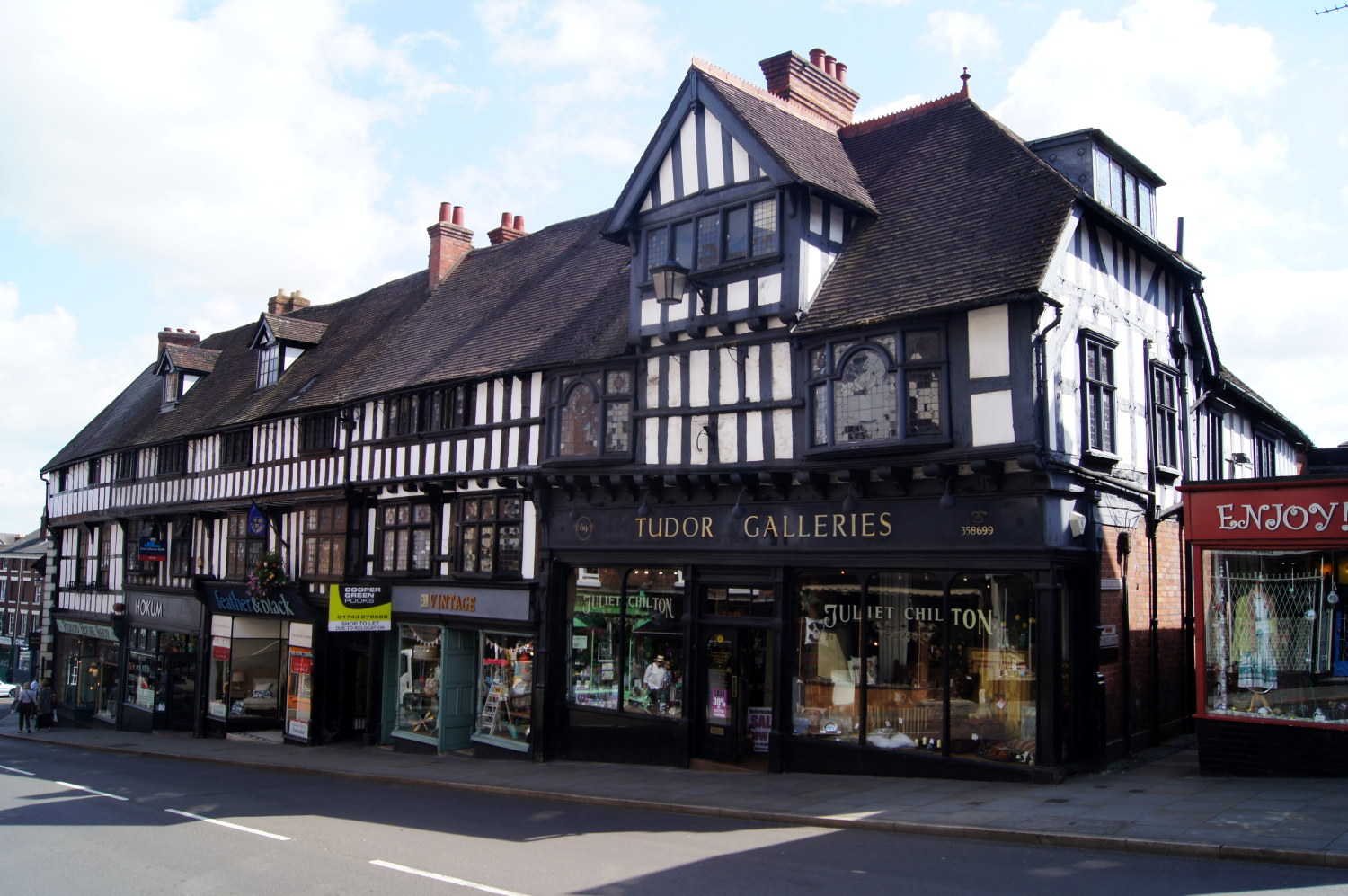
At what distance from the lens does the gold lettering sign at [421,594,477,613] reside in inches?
741

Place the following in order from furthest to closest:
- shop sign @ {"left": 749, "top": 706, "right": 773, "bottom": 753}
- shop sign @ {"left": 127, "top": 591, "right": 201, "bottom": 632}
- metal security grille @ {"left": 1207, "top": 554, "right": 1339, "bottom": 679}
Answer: shop sign @ {"left": 127, "top": 591, "right": 201, "bottom": 632} < shop sign @ {"left": 749, "top": 706, "right": 773, "bottom": 753} < metal security grille @ {"left": 1207, "top": 554, "right": 1339, "bottom": 679}

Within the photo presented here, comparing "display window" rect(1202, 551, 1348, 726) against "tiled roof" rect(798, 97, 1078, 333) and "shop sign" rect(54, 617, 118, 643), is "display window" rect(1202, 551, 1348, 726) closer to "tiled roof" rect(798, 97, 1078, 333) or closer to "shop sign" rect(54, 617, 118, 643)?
"tiled roof" rect(798, 97, 1078, 333)

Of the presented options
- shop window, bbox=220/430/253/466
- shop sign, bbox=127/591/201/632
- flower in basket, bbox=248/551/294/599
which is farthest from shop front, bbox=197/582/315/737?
shop window, bbox=220/430/253/466

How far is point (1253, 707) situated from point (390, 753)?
1549 centimetres

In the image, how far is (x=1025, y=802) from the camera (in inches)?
427

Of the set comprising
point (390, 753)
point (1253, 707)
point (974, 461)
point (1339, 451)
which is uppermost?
point (1339, 451)

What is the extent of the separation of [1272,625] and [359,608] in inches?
612

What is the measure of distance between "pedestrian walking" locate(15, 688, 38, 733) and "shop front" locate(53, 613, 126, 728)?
5.75ft

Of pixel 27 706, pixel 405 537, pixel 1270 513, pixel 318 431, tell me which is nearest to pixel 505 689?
pixel 405 537

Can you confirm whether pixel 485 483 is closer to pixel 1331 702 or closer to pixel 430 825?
Answer: pixel 430 825

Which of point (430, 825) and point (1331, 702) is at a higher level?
point (1331, 702)

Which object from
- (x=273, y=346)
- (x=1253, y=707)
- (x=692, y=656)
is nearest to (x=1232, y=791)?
(x=1253, y=707)

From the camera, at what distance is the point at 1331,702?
441 inches

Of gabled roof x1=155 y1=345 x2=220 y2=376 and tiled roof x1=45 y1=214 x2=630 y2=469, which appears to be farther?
gabled roof x1=155 y1=345 x2=220 y2=376
